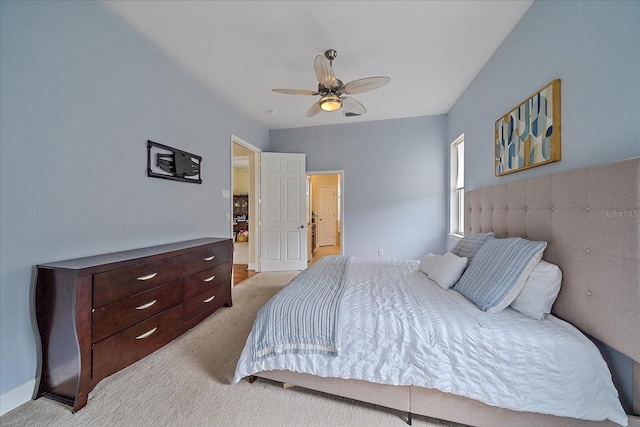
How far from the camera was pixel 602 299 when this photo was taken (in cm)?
109

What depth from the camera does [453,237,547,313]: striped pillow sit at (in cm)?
135

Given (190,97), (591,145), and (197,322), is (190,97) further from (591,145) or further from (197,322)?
(591,145)

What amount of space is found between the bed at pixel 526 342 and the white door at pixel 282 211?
9.51ft

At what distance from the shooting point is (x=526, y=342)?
3.65 ft

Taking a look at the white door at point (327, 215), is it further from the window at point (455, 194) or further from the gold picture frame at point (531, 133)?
the gold picture frame at point (531, 133)

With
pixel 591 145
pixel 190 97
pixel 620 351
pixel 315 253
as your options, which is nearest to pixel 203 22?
pixel 190 97

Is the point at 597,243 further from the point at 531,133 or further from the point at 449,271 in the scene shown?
the point at 531,133

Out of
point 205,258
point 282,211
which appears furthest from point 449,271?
point 282,211

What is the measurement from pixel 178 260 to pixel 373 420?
1881 millimetres

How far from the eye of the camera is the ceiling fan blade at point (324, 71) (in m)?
1.95

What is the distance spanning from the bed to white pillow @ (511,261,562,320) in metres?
0.05

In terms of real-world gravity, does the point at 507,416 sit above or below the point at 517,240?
below

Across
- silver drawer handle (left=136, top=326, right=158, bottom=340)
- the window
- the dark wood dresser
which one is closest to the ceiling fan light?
the dark wood dresser

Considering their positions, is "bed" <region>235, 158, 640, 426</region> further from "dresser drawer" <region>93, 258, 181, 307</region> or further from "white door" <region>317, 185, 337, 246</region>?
"white door" <region>317, 185, 337, 246</region>
